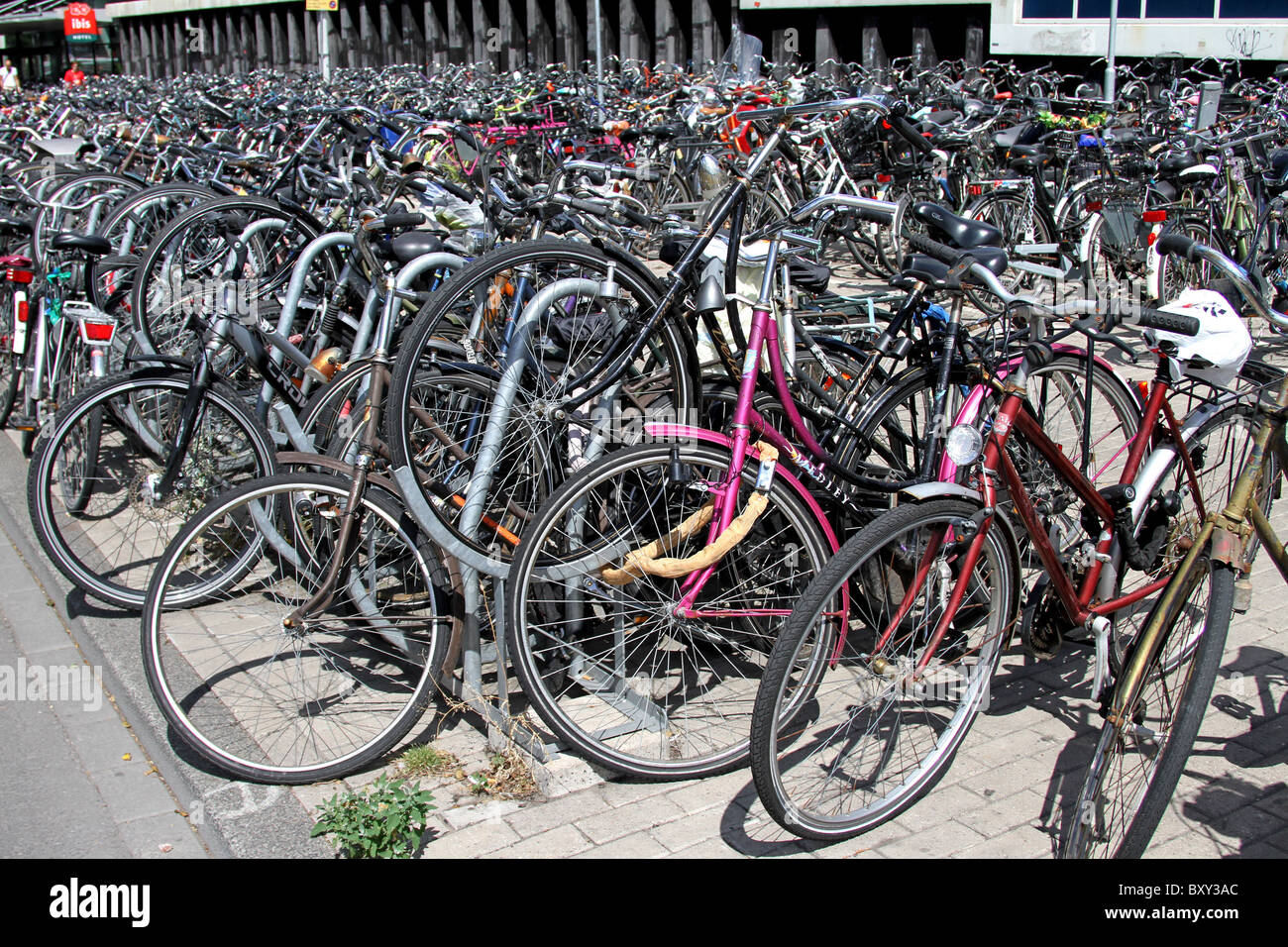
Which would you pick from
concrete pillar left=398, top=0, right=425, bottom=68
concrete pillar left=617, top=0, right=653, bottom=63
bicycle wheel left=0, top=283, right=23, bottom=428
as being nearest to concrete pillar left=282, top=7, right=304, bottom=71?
concrete pillar left=398, top=0, right=425, bottom=68

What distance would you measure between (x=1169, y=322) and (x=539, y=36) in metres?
34.6

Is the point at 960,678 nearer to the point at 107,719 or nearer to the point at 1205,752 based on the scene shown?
the point at 1205,752

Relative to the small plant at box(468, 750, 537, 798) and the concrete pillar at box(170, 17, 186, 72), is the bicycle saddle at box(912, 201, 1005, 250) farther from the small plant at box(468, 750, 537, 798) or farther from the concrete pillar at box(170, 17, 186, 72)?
the concrete pillar at box(170, 17, 186, 72)

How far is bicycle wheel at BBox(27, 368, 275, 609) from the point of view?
438 cm

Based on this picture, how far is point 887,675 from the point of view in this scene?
2.94 meters

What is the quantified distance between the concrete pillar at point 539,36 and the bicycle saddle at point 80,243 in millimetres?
30829

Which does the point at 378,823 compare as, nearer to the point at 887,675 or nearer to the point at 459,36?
the point at 887,675

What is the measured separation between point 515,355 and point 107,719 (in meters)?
1.84

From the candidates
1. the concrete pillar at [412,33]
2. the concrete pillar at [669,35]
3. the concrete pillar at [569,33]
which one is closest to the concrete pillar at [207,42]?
the concrete pillar at [412,33]

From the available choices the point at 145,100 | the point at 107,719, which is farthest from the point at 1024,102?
the point at 145,100

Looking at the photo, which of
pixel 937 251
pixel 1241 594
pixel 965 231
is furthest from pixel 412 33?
pixel 1241 594

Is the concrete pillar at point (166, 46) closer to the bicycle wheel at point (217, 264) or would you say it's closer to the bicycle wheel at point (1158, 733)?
the bicycle wheel at point (217, 264)

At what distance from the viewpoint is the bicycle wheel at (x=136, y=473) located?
4375mm

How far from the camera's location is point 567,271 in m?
3.82
